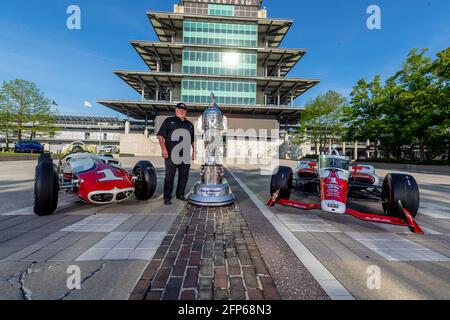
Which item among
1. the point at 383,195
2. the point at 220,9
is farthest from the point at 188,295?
the point at 220,9

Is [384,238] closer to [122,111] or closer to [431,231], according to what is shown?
[431,231]

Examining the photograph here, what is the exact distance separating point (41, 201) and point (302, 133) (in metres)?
36.2

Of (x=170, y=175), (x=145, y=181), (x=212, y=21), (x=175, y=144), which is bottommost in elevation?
(x=145, y=181)

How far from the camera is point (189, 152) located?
4.76 meters

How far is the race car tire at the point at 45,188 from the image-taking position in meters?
3.46

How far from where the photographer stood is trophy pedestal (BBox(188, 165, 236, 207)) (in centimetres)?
445

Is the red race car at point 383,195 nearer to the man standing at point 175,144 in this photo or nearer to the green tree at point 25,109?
the man standing at point 175,144

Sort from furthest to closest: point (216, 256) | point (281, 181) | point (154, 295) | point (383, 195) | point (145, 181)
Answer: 1. point (145, 181)
2. point (281, 181)
3. point (383, 195)
4. point (216, 256)
5. point (154, 295)

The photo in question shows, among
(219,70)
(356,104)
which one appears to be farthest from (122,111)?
(356,104)

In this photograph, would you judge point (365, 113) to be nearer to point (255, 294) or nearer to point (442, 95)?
point (442, 95)

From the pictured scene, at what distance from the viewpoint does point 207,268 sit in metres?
2.07

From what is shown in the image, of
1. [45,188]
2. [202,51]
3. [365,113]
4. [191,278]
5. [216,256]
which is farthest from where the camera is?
[202,51]

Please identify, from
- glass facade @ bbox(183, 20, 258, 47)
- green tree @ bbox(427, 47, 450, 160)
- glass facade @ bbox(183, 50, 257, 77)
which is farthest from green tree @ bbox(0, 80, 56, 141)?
green tree @ bbox(427, 47, 450, 160)

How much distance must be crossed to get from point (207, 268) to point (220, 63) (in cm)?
4145
